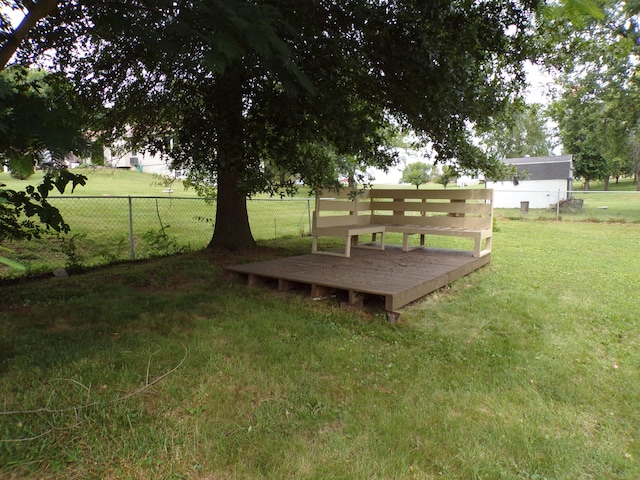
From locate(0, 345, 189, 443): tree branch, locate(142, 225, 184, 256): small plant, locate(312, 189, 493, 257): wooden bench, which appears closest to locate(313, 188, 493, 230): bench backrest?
locate(312, 189, 493, 257): wooden bench

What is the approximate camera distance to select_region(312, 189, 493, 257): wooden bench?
6.82 m

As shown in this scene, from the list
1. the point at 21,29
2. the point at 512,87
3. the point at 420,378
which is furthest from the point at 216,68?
the point at 512,87

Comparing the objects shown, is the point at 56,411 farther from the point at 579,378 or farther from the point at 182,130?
the point at 182,130

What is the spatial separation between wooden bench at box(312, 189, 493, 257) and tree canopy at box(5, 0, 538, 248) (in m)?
0.61

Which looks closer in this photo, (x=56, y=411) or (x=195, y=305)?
(x=56, y=411)

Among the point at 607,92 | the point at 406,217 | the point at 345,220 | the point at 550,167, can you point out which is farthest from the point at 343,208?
the point at 550,167

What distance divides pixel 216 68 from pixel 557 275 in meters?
6.20

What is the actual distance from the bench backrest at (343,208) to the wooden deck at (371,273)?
613mm

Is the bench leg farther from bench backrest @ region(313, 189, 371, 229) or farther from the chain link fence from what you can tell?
the chain link fence

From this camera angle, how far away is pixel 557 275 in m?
6.57

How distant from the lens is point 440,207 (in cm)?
755

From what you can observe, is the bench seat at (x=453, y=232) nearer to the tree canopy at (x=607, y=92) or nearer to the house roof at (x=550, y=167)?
the tree canopy at (x=607, y=92)

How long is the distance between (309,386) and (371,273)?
2670 millimetres

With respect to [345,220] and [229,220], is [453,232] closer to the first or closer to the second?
[345,220]
